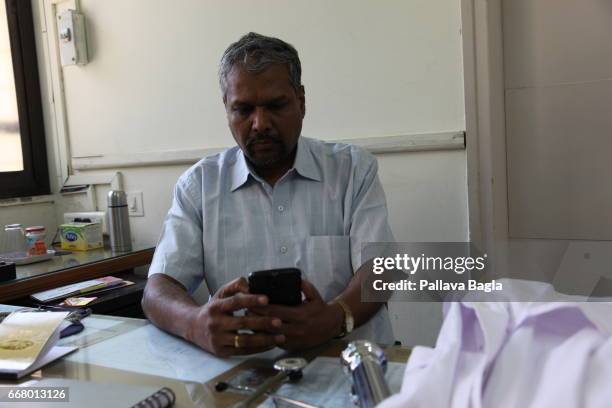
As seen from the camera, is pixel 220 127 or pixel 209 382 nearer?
pixel 209 382

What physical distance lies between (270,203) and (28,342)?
65cm

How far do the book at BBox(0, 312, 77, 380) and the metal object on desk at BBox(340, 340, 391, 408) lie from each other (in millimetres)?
540

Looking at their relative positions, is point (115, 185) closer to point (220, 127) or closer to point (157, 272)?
point (220, 127)

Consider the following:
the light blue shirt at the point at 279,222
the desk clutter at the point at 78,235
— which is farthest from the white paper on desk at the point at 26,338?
the desk clutter at the point at 78,235

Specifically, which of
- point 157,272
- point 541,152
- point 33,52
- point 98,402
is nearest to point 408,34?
point 541,152

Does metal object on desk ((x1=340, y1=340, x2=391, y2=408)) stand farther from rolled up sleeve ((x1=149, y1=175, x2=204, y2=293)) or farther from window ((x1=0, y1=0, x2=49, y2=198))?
window ((x1=0, y1=0, x2=49, y2=198))

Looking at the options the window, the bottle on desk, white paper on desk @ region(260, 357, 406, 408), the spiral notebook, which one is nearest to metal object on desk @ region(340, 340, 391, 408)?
white paper on desk @ region(260, 357, 406, 408)

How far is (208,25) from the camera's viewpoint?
1984mm

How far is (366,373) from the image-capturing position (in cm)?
58

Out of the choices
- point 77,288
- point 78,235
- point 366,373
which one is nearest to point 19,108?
point 78,235

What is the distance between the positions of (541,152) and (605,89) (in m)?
0.24

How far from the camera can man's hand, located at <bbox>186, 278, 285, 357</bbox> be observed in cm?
83

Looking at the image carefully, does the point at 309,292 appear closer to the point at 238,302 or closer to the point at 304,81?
the point at 238,302

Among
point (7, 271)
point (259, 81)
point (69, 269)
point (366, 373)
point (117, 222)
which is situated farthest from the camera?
point (117, 222)
